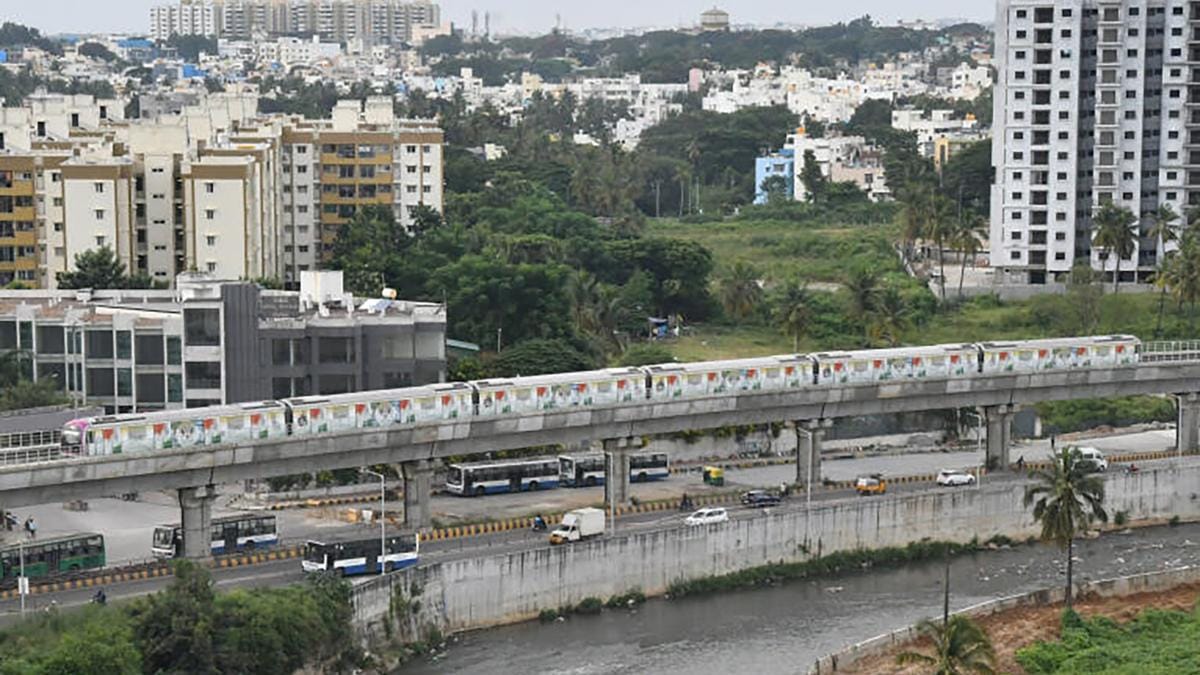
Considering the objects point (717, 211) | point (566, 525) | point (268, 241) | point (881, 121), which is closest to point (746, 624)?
point (566, 525)

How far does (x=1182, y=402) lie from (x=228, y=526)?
34.8 m

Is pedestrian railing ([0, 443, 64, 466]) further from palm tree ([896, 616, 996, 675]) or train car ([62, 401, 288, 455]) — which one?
palm tree ([896, 616, 996, 675])

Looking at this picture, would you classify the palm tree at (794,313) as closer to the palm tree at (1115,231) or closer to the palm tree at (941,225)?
the palm tree at (941,225)

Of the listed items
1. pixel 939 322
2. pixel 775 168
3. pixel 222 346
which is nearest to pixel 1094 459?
pixel 222 346

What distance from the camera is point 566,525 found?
65438 mm

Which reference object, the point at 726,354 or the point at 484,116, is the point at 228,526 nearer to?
the point at 726,354

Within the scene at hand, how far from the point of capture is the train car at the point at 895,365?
73.7m

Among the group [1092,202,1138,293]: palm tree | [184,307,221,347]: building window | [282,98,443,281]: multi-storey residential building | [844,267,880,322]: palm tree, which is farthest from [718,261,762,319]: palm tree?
[184,307,221,347]: building window

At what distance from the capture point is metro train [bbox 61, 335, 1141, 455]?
2397 inches

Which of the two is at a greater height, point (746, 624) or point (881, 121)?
point (881, 121)

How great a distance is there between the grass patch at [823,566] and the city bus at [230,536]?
1163cm

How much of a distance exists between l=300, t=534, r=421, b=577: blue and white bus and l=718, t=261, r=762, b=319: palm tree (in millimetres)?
42995

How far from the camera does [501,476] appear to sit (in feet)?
238

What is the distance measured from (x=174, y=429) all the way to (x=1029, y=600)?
23.7m
